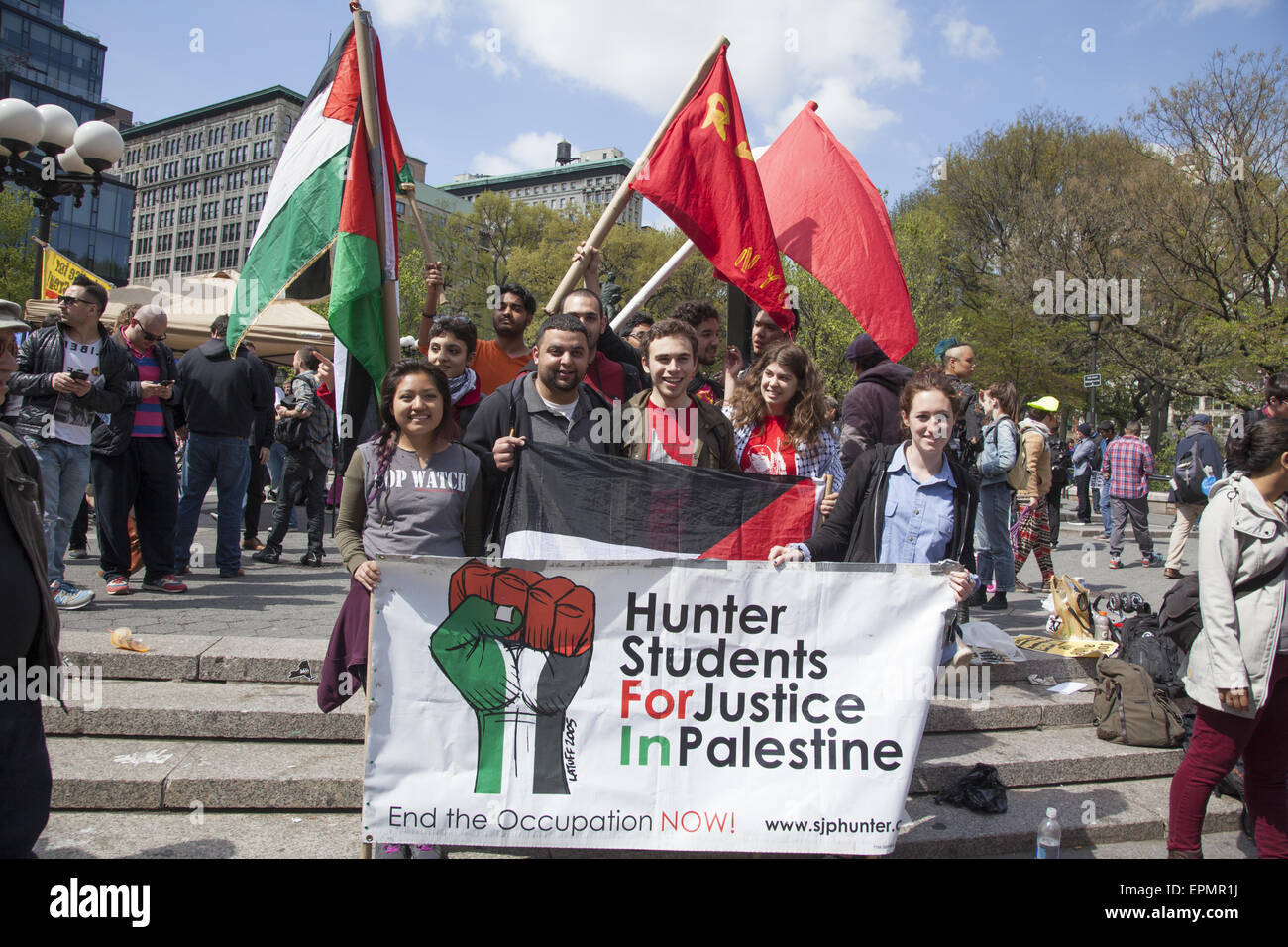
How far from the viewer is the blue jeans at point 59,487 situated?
212 inches

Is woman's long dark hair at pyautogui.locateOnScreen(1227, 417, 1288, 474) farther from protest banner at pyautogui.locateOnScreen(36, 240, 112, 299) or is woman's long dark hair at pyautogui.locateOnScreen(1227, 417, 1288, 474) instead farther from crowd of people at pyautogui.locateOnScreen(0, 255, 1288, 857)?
protest banner at pyautogui.locateOnScreen(36, 240, 112, 299)

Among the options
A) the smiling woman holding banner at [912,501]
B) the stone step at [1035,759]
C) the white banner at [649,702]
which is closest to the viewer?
the white banner at [649,702]

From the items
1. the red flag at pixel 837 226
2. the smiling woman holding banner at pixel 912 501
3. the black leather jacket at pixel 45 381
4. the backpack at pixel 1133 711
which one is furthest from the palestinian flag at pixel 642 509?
the black leather jacket at pixel 45 381

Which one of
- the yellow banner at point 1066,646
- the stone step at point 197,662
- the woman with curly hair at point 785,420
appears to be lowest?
the stone step at point 197,662

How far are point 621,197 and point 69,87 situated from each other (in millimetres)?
92012

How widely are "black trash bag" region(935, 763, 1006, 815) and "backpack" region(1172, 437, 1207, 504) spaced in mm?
7567

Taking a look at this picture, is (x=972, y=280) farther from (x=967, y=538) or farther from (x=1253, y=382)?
(x=967, y=538)

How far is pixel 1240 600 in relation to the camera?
3.30 m

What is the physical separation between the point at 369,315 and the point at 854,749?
314 centimetres

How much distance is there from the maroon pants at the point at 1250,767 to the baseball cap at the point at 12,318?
4.59 meters

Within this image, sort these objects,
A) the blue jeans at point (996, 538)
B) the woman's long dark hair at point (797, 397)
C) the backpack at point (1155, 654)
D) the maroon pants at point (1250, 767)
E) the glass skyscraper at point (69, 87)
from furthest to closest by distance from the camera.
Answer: the glass skyscraper at point (69, 87) < the blue jeans at point (996, 538) < the backpack at point (1155, 654) < the woman's long dark hair at point (797, 397) < the maroon pants at point (1250, 767)

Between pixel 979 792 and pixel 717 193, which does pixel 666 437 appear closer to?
pixel 717 193

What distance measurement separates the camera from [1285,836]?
338 cm

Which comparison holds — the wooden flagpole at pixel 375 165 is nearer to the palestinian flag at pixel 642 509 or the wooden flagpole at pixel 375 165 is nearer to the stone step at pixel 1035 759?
the palestinian flag at pixel 642 509
